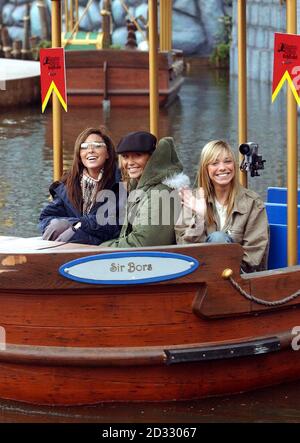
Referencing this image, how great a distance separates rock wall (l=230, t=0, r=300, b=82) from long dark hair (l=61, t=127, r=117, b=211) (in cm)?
2132

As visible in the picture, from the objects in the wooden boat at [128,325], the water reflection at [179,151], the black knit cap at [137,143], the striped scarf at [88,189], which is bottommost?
the water reflection at [179,151]

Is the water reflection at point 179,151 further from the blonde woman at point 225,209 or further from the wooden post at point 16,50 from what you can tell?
the wooden post at point 16,50

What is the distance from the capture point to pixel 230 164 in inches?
270

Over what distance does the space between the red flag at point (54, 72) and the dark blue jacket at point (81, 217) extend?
1.75ft

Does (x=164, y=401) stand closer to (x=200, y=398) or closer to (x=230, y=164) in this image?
(x=200, y=398)

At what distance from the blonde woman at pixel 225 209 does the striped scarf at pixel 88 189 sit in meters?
0.66

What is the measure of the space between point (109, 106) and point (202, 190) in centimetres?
1792

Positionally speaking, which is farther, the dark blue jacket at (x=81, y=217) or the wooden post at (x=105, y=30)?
the wooden post at (x=105, y=30)

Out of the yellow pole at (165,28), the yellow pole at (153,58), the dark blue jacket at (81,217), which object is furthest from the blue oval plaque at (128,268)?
the yellow pole at (165,28)

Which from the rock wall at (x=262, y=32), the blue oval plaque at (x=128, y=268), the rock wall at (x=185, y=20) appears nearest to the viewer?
the blue oval plaque at (x=128, y=268)

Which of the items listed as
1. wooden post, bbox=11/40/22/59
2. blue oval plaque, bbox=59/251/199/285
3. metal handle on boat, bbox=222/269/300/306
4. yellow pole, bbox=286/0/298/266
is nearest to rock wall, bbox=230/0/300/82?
wooden post, bbox=11/40/22/59

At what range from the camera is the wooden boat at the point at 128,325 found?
633 centimetres

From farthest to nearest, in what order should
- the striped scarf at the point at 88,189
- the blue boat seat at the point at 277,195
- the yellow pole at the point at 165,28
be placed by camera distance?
1. the yellow pole at the point at 165,28
2. the blue boat seat at the point at 277,195
3. the striped scarf at the point at 88,189

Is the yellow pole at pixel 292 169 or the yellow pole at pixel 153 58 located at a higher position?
the yellow pole at pixel 153 58
